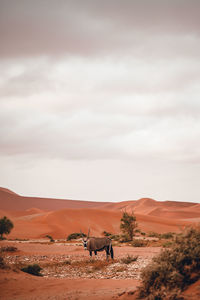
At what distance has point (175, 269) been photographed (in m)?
7.75

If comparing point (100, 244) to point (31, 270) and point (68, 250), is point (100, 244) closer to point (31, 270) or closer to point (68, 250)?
point (31, 270)

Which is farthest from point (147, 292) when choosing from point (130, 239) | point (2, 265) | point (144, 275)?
point (130, 239)

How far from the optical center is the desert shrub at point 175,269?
755 cm

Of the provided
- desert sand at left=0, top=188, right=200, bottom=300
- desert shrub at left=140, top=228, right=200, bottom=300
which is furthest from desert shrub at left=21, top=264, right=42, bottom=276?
desert shrub at left=140, top=228, right=200, bottom=300

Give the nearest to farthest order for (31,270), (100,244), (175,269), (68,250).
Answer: (175,269) < (31,270) < (100,244) < (68,250)

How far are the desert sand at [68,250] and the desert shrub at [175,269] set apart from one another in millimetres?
438

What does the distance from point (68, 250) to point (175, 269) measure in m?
18.9

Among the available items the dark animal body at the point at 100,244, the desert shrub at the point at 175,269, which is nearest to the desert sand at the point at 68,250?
the desert shrub at the point at 175,269

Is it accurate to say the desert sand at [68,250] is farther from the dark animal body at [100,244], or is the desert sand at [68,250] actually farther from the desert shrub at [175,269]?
the dark animal body at [100,244]

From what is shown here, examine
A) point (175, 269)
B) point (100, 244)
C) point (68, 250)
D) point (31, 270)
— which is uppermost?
point (175, 269)

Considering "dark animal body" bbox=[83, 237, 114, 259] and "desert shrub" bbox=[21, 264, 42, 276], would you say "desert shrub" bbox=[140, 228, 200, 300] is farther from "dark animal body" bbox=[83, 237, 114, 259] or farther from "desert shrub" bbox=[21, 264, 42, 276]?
"dark animal body" bbox=[83, 237, 114, 259]

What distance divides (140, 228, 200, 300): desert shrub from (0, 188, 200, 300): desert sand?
44 cm

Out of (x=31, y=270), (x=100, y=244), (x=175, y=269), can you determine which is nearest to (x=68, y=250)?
(x=100, y=244)

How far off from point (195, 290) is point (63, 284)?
5.32 m
